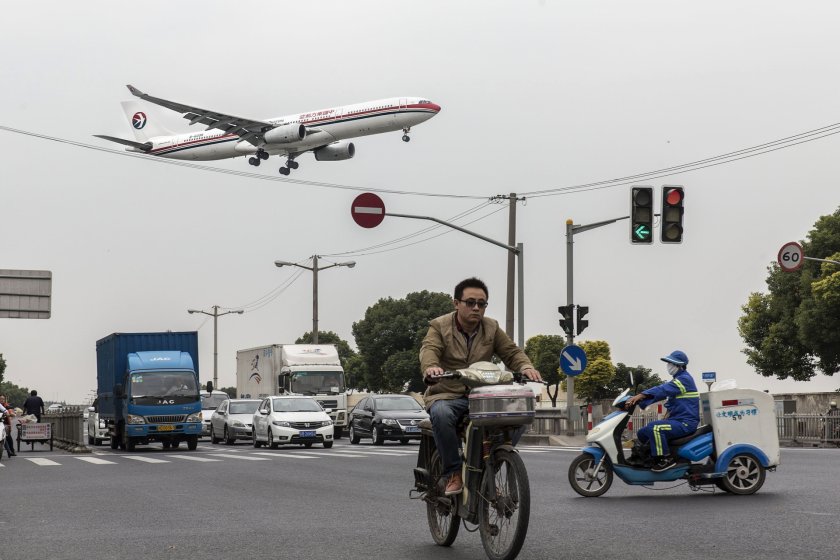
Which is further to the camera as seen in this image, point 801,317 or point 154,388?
point 801,317

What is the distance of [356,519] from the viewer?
36.5 feet

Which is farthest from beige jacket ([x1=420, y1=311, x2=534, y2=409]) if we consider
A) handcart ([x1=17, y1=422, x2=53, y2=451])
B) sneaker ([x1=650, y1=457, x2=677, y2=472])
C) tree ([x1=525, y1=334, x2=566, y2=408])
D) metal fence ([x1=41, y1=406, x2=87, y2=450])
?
tree ([x1=525, y1=334, x2=566, y2=408])

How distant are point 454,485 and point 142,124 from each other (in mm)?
72743

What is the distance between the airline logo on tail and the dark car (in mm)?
47728

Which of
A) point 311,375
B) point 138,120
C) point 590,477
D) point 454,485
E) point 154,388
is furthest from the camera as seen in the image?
point 138,120

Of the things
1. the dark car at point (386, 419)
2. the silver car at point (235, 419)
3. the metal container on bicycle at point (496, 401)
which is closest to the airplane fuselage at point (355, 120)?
the silver car at point (235, 419)

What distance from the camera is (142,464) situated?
76.6ft

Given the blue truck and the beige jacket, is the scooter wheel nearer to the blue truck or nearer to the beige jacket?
the beige jacket

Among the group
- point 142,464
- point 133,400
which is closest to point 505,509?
point 142,464

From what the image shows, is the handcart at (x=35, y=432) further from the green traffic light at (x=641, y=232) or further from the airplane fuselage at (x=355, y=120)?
the airplane fuselage at (x=355, y=120)

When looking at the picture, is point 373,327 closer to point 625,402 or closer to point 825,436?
point 825,436

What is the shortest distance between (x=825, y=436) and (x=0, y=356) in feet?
444

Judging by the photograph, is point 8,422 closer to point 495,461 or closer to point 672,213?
point 672,213

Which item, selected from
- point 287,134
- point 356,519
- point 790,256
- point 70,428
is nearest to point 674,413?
point 356,519
